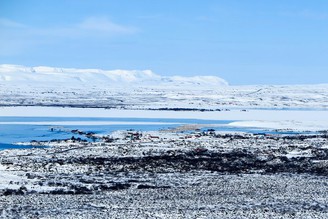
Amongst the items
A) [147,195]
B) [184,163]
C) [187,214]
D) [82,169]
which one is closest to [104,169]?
[82,169]

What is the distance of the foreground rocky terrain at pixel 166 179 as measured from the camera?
1655cm

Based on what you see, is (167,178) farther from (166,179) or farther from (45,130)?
(45,130)

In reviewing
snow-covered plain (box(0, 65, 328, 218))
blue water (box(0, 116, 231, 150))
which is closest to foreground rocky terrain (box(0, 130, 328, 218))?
snow-covered plain (box(0, 65, 328, 218))

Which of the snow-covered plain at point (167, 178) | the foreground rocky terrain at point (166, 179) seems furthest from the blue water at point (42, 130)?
the foreground rocky terrain at point (166, 179)

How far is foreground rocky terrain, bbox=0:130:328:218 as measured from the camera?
54.3ft

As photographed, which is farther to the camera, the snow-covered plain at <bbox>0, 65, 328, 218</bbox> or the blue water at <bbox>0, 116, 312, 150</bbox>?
the blue water at <bbox>0, 116, 312, 150</bbox>

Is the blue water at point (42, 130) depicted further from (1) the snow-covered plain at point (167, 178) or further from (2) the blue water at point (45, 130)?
(1) the snow-covered plain at point (167, 178)

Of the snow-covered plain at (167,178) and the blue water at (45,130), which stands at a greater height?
the blue water at (45,130)

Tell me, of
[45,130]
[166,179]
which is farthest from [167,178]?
[45,130]

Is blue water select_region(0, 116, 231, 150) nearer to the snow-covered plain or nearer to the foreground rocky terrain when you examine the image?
the snow-covered plain

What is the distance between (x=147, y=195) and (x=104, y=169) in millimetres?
5206

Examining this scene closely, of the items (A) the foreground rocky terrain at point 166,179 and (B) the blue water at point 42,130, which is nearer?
(A) the foreground rocky terrain at point 166,179

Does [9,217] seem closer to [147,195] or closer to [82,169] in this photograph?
[147,195]

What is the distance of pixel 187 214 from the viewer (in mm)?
15953
